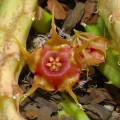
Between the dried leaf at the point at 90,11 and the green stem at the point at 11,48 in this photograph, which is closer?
the green stem at the point at 11,48

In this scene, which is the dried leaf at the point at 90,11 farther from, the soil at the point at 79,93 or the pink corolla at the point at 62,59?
the pink corolla at the point at 62,59

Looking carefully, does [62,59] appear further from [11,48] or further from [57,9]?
[57,9]

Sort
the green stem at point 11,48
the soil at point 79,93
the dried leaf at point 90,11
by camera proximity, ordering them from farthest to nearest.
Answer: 1. the dried leaf at point 90,11
2. the soil at point 79,93
3. the green stem at point 11,48

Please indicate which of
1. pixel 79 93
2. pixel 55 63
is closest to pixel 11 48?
pixel 55 63

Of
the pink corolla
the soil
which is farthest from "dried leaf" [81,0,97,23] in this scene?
the pink corolla

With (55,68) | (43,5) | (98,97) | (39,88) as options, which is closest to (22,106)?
(39,88)

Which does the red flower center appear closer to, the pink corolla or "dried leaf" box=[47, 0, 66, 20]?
the pink corolla

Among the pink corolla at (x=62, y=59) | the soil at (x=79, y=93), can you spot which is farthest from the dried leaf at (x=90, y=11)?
the pink corolla at (x=62, y=59)
